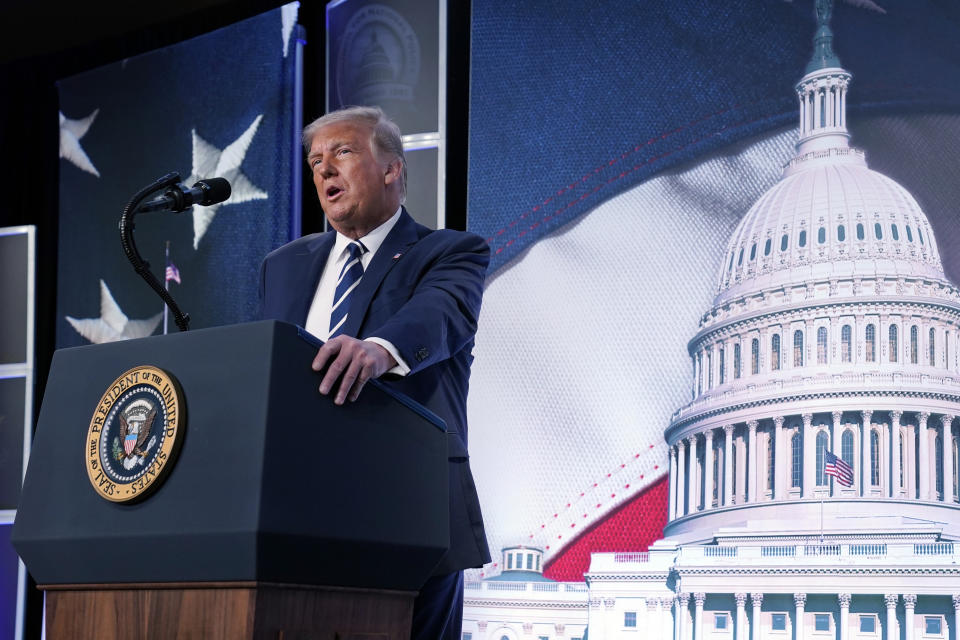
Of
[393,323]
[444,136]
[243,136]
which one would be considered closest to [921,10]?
[444,136]

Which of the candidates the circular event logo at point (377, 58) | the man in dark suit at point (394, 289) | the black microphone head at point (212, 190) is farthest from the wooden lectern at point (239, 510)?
the circular event logo at point (377, 58)

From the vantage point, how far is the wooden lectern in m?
1.14

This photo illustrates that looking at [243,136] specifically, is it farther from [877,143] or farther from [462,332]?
[462,332]

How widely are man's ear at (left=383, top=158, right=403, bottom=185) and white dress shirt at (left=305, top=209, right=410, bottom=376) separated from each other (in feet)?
0.18

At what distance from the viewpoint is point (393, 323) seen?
1.40 meters

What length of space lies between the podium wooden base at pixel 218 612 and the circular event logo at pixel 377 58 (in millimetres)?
3326

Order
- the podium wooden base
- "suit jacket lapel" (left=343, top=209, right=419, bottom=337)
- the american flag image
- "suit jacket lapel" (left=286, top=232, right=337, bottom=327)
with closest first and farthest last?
the podium wooden base < "suit jacket lapel" (left=343, top=209, right=419, bottom=337) < "suit jacket lapel" (left=286, top=232, right=337, bottom=327) < the american flag image

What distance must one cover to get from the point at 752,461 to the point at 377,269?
266 centimetres

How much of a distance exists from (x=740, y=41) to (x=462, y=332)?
9.76 ft

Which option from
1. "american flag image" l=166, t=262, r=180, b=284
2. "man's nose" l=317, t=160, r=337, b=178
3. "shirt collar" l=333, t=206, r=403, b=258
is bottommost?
"shirt collar" l=333, t=206, r=403, b=258

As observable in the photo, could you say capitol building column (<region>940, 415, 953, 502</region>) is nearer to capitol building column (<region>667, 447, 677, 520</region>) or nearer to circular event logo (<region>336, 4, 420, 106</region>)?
capitol building column (<region>667, 447, 677, 520</region>)

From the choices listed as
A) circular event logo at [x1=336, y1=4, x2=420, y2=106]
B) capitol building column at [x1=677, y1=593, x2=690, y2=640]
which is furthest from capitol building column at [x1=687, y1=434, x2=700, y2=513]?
circular event logo at [x1=336, y1=4, x2=420, y2=106]

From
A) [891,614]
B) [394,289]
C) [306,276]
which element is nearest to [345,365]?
[394,289]

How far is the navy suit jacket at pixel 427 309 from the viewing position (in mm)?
1455
